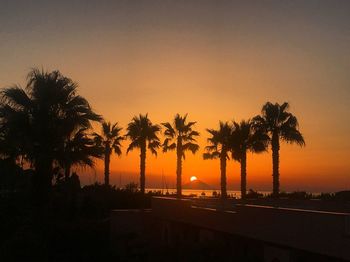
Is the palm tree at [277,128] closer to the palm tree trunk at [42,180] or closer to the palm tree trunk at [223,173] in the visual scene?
the palm tree trunk at [223,173]

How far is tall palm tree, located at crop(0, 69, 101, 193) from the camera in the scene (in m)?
26.2

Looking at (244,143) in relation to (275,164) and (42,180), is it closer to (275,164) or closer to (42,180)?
(275,164)

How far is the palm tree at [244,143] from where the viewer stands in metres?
38.9

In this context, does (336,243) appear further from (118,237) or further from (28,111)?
(28,111)

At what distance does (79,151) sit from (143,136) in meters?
19.3

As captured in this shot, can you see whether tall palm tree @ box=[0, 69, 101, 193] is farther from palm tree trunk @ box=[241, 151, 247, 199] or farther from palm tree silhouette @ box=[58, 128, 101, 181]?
palm tree trunk @ box=[241, 151, 247, 199]

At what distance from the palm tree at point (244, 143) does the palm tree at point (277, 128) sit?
2.40ft

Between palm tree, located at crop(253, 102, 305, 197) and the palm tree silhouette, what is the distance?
14.1 m

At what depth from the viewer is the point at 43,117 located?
26750 millimetres

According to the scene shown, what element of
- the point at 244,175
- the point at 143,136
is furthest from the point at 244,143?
the point at 143,136

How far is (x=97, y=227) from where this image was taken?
2895cm

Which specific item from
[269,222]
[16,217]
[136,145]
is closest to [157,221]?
[16,217]

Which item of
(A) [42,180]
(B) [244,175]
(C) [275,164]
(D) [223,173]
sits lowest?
(A) [42,180]

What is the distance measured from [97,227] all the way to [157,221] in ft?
11.2
